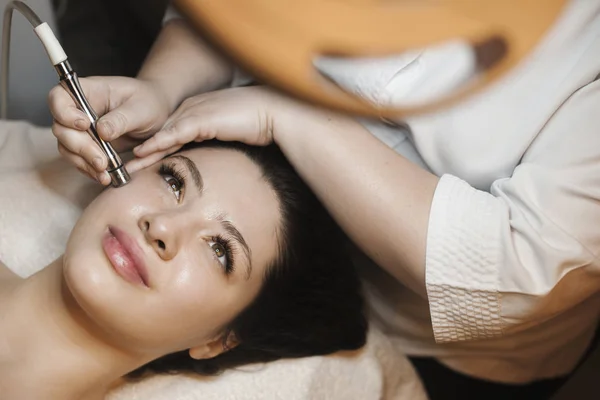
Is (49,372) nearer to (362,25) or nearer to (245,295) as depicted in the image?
(245,295)

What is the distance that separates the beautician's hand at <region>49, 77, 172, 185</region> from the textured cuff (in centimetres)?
38

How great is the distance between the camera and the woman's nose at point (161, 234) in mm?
741

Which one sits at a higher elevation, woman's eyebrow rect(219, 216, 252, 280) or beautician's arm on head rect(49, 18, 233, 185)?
beautician's arm on head rect(49, 18, 233, 185)

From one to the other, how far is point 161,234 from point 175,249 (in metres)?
0.03

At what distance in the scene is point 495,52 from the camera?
31 cm

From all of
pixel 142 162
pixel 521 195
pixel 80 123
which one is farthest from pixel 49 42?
pixel 521 195

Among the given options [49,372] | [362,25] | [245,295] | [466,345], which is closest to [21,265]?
[49,372]

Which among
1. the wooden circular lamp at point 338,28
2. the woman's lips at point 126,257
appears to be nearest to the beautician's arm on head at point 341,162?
the woman's lips at point 126,257

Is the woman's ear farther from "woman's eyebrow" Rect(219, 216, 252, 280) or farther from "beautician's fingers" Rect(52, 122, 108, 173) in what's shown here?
"beautician's fingers" Rect(52, 122, 108, 173)

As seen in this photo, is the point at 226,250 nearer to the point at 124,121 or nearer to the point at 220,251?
the point at 220,251

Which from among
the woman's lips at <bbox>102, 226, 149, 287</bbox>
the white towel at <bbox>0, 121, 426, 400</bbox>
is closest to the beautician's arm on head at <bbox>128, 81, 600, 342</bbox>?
the woman's lips at <bbox>102, 226, 149, 287</bbox>

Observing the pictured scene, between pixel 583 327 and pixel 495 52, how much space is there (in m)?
0.80

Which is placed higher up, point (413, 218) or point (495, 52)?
point (495, 52)

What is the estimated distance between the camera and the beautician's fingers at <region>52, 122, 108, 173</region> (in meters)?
0.72
